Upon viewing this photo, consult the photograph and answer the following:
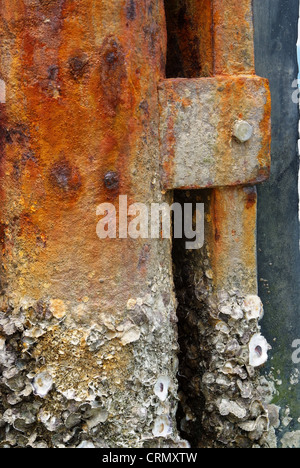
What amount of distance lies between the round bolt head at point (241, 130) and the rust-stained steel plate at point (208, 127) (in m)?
0.01

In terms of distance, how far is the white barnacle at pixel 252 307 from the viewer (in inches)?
56.9

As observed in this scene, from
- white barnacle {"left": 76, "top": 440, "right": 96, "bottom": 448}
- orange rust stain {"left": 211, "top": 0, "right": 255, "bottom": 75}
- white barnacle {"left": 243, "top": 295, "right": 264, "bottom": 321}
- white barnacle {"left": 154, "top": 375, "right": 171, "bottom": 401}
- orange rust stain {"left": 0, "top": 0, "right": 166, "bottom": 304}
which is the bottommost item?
white barnacle {"left": 76, "top": 440, "right": 96, "bottom": 448}

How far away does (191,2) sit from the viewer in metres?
1.45

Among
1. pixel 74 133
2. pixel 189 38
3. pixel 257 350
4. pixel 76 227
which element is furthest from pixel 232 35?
pixel 257 350

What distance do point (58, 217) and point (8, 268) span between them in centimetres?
19

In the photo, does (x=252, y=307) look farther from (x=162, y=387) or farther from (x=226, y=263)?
(x=162, y=387)

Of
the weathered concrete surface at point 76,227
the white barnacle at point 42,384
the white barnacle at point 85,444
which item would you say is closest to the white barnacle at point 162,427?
the weathered concrete surface at point 76,227

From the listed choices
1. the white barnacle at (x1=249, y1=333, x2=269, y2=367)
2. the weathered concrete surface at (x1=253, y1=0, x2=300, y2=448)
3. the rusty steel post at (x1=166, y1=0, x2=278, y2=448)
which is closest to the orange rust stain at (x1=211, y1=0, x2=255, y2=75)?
the rusty steel post at (x1=166, y1=0, x2=278, y2=448)

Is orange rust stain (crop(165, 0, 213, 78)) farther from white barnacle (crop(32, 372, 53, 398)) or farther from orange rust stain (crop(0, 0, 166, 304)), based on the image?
white barnacle (crop(32, 372, 53, 398))

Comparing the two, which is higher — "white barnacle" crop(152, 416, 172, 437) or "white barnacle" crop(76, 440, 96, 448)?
"white barnacle" crop(152, 416, 172, 437)

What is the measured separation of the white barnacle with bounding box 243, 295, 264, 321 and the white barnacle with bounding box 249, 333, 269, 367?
5 centimetres

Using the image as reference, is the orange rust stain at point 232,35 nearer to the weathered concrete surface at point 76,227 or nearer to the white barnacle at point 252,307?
the weathered concrete surface at point 76,227

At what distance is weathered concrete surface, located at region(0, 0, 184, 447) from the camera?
124 centimetres

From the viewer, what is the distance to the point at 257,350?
1.45 meters
